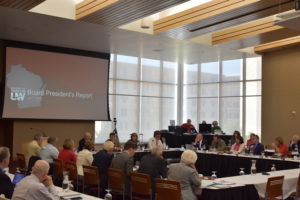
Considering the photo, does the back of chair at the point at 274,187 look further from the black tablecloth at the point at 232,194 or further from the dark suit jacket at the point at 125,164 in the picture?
the dark suit jacket at the point at 125,164

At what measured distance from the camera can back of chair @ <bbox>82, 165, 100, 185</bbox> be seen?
6.17m

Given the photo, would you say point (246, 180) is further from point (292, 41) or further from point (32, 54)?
point (32, 54)

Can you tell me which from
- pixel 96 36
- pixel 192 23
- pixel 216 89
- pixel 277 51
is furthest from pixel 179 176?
pixel 216 89

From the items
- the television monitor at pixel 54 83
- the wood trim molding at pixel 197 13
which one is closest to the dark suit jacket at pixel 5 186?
the wood trim molding at pixel 197 13

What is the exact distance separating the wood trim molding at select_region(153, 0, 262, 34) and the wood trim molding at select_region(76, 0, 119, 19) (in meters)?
2.34

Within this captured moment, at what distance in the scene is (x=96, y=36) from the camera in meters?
11.6

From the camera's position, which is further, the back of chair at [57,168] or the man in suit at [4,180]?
the back of chair at [57,168]

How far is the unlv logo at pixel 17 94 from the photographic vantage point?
12.6 m

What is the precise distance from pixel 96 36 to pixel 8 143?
16.1ft

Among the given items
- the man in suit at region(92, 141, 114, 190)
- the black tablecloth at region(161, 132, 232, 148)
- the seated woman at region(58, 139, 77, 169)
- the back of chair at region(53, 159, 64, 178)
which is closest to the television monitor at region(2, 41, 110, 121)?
the black tablecloth at region(161, 132, 232, 148)

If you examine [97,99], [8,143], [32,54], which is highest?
[32,54]

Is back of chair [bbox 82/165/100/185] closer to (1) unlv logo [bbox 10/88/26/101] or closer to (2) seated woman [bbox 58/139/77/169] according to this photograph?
(2) seated woman [bbox 58/139/77/169]

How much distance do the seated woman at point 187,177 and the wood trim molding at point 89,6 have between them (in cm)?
441

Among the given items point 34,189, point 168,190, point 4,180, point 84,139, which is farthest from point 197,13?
point 34,189
